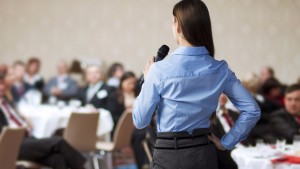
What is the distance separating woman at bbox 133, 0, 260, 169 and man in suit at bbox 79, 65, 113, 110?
5553 millimetres

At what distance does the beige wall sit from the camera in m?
11.3

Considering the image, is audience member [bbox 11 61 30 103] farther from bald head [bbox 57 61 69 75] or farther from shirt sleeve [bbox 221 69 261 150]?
shirt sleeve [bbox 221 69 261 150]

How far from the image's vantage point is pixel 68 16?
501 inches

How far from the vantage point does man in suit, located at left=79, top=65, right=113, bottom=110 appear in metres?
8.38

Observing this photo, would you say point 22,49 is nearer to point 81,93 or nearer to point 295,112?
point 81,93

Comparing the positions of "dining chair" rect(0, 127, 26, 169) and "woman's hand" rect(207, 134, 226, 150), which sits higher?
"woman's hand" rect(207, 134, 226, 150)

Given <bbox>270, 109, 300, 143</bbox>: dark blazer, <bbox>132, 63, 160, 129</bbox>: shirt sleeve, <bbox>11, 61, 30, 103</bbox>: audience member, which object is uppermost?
<bbox>132, 63, 160, 129</bbox>: shirt sleeve

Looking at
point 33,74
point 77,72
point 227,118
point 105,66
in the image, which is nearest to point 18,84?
point 33,74

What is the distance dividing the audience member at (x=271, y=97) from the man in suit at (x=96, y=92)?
215 centimetres

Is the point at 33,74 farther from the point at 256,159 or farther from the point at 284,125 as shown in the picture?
the point at 256,159

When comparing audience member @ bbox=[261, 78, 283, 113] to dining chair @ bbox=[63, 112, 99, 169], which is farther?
audience member @ bbox=[261, 78, 283, 113]

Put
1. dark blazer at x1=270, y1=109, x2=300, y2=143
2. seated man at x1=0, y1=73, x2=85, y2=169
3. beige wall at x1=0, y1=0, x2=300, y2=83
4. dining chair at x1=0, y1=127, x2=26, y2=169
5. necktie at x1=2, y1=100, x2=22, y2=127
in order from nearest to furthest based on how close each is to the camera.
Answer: dining chair at x1=0, y1=127, x2=26, y2=169
dark blazer at x1=270, y1=109, x2=300, y2=143
seated man at x1=0, y1=73, x2=85, y2=169
necktie at x1=2, y1=100, x2=22, y2=127
beige wall at x1=0, y1=0, x2=300, y2=83

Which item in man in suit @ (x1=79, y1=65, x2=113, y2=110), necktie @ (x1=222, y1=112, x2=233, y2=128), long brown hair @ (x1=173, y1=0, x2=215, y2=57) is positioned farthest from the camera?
man in suit @ (x1=79, y1=65, x2=113, y2=110)

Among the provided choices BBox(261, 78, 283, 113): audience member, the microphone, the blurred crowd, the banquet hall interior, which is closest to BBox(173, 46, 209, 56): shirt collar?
the microphone
